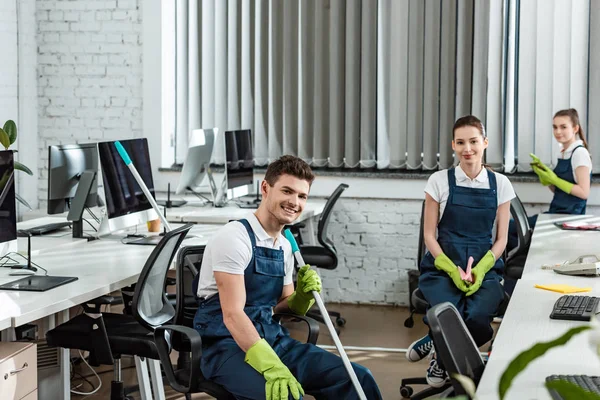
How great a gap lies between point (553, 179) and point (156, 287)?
2.83 metres

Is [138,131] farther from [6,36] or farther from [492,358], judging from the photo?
[492,358]

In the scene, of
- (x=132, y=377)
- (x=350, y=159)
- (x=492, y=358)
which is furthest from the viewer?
(x=350, y=159)

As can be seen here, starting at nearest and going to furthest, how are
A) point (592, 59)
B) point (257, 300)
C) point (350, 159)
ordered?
point (257, 300), point (592, 59), point (350, 159)

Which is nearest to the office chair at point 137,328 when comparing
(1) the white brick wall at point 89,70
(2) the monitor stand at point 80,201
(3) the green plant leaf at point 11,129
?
(2) the monitor stand at point 80,201

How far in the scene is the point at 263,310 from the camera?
278 centimetres

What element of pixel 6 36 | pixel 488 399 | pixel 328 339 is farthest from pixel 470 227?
pixel 6 36

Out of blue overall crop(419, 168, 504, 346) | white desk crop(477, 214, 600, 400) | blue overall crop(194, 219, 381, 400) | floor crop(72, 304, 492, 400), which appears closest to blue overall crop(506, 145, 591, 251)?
floor crop(72, 304, 492, 400)

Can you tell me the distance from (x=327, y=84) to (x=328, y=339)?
1.94 metres

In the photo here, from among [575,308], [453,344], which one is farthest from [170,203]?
[453,344]

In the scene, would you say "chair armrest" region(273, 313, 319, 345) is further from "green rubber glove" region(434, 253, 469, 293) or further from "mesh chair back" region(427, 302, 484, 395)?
"green rubber glove" region(434, 253, 469, 293)

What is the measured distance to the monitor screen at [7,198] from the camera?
10.6 ft

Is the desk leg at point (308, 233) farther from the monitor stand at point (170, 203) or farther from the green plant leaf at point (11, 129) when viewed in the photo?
the green plant leaf at point (11, 129)

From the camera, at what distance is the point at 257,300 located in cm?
278

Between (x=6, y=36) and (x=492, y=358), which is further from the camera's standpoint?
(x=6, y=36)
